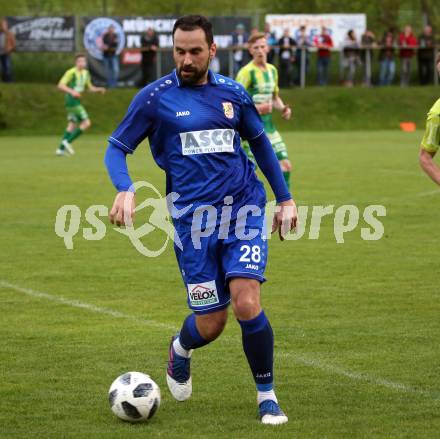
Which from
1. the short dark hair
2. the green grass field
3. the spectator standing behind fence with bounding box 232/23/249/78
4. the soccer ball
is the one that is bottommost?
the spectator standing behind fence with bounding box 232/23/249/78

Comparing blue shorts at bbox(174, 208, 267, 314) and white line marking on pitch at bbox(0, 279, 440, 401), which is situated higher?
blue shorts at bbox(174, 208, 267, 314)

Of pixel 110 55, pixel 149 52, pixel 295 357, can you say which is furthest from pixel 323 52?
pixel 295 357

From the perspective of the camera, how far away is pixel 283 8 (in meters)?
52.7

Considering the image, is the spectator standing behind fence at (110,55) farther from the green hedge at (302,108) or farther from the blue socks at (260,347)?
the blue socks at (260,347)

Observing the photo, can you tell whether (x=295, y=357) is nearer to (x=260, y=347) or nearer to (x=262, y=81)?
(x=260, y=347)

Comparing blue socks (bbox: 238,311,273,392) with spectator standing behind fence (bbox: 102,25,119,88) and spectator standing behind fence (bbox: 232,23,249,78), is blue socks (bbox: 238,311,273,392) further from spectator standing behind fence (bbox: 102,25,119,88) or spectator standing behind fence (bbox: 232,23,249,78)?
spectator standing behind fence (bbox: 232,23,249,78)

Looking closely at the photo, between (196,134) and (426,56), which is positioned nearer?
(196,134)

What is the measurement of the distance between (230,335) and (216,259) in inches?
86.7

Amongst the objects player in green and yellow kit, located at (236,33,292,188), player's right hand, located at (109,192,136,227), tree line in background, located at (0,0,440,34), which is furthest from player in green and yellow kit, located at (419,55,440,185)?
tree line in background, located at (0,0,440,34)

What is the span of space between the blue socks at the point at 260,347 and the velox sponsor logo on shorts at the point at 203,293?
21 cm

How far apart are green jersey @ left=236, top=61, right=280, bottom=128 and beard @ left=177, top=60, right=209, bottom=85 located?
33.5 ft

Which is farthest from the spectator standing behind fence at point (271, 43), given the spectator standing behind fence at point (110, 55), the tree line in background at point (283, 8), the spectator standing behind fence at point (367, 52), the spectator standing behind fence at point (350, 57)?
the tree line in background at point (283, 8)

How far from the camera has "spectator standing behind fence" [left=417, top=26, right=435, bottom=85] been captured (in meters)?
39.9

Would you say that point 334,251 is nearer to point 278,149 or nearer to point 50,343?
point 278,149
